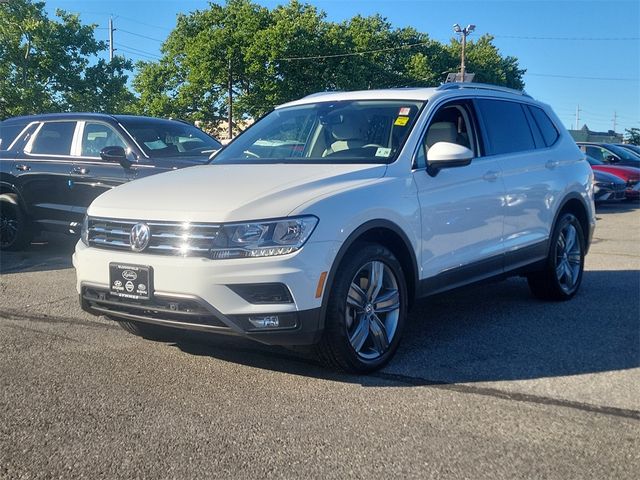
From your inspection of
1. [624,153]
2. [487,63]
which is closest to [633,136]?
[487,63]

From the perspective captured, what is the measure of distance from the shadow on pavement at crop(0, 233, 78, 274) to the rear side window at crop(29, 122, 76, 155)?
53.6 inches

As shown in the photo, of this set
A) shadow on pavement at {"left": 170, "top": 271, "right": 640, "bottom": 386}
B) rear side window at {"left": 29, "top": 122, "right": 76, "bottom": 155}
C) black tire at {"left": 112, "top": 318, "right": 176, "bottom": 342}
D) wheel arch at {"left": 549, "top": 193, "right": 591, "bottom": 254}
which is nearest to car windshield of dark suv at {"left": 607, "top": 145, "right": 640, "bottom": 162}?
wheel arch at {"left": 549, "top": 193, "right": 591, "bottom": 254}

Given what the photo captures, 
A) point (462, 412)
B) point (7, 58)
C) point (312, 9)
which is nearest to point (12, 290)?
point (462, 412)

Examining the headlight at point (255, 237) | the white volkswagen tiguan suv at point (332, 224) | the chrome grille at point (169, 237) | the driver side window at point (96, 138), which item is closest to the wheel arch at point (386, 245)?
the white volkswagen tiguan suv at point (332, 224)

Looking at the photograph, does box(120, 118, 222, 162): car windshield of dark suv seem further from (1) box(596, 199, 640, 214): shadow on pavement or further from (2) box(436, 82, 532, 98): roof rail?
(1) box(596, 199, 640, 214): shadow on pavement

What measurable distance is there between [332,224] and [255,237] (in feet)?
1.48

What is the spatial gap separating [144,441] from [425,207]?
2.41 meters

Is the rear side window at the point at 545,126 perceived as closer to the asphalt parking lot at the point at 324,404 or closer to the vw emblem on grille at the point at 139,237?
the asphalt parking lot at the point at 324,404

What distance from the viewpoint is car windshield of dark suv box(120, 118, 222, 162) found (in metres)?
8.60

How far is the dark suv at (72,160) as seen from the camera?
8.45m

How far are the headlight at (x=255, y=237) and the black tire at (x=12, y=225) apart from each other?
20.5ft

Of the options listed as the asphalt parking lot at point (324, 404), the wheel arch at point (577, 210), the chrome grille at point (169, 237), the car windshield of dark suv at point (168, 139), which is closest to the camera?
the asphalt parking lot at point (324, 404)

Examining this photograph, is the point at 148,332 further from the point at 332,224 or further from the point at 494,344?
the point at 494,344

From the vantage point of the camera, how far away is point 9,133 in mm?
9750
